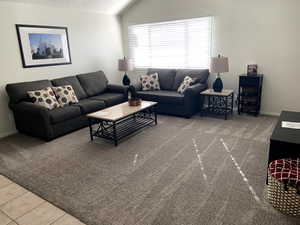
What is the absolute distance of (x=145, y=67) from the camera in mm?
5980

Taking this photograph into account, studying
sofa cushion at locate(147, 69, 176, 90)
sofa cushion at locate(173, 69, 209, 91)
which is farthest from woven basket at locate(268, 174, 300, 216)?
sofa cushion at locate(147, 69, 176, 90)

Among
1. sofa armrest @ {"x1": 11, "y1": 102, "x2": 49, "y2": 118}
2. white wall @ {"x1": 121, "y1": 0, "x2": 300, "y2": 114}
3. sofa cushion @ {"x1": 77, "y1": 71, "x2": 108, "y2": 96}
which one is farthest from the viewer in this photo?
sofa cushion @ {"x1": 77, "y1": 71, "x2": 108, "y2": 96}

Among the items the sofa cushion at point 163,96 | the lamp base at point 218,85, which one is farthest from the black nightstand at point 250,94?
the sofa cushion at point 163,96

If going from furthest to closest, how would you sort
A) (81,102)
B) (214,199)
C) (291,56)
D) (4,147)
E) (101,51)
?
1. (101,51)
2. (81,102)
3. (291,56)
4. (4,147)
5. (214,199)

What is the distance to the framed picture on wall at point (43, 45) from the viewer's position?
413cm

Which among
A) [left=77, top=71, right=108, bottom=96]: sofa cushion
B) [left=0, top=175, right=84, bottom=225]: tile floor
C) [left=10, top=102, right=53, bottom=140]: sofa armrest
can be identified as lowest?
[left=0, top=175, right=84, bottom=225]: tile floor

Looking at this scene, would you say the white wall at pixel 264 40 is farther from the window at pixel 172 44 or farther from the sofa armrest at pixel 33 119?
the sofa armrest at pixel 33 119

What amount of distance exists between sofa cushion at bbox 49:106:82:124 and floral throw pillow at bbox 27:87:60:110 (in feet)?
0.53

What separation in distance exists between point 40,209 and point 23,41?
319 centimetres

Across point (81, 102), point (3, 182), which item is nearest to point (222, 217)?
point (3, 182)

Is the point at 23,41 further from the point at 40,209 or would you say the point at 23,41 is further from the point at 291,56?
the point at 291,56

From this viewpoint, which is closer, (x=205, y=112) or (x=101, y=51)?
(x=205, y=112)

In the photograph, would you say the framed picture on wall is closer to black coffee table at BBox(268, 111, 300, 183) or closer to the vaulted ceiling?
the vaulted ceiling

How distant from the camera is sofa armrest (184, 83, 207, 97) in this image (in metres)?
4.37
